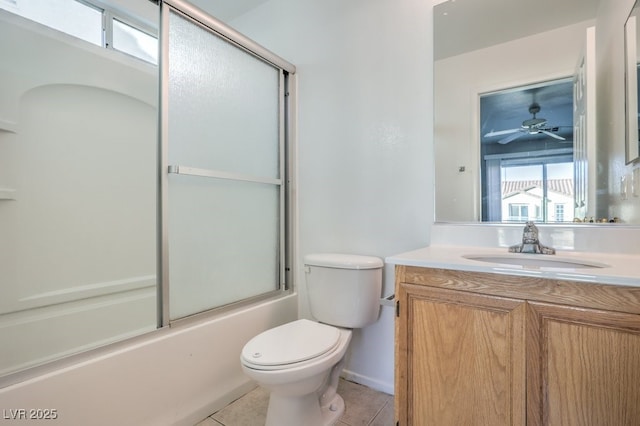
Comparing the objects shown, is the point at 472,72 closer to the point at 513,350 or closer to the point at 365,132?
the point at 365,132

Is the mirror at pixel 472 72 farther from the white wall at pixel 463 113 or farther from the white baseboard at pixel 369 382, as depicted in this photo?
the white baseboard at pixel 369 382

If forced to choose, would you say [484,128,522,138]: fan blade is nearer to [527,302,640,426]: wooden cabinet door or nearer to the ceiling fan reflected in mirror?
the ceiling fan reflected in mirror

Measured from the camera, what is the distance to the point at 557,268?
89 centimetres

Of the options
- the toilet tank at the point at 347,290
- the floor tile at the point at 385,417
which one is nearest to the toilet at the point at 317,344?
the toilet tank at the point at 347,290

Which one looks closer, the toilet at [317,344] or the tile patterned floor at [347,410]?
the toilet at [317,344]

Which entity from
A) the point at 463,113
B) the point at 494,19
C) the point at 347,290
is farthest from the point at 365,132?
the point at 347,290

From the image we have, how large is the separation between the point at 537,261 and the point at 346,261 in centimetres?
82

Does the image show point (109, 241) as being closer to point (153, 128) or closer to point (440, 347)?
point (153, 128)

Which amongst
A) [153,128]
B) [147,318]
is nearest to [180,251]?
[147,318]

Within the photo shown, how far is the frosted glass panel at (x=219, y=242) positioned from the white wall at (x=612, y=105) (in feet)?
5.31

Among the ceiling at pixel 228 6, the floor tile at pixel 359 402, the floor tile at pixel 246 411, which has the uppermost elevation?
the ceiling at pixel 228 6

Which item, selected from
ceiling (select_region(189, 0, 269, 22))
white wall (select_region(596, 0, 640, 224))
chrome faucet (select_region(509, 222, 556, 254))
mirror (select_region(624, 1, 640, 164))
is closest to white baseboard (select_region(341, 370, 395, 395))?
chrome faucet (select_region(509, 222, 556, 254))

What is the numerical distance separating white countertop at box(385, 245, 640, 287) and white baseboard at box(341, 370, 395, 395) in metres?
0.88

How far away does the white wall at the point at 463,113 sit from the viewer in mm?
1420
